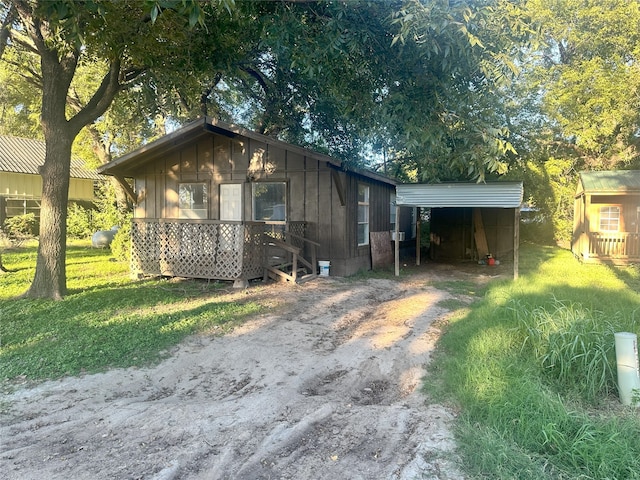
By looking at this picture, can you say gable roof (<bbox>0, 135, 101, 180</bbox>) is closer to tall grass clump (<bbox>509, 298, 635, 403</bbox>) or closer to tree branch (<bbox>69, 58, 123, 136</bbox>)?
tree branch (<bbox>69, 58, 123, 136</bbox>)

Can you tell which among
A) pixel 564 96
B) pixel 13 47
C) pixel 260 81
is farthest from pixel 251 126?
pixel 564 96

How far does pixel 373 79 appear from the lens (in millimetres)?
6871

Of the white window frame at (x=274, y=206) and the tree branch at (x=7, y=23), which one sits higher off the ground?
the tree branch at (x=7, y=23)

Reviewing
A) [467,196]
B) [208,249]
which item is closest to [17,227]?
[208,249]

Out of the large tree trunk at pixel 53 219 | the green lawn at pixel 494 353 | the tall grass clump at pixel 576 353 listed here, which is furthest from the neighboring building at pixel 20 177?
the tall grass clump at pixel 576 353

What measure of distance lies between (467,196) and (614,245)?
22.5 feet

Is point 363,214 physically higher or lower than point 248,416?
higher

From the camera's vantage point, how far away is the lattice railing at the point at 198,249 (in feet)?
27.6

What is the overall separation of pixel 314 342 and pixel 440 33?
3867 mm

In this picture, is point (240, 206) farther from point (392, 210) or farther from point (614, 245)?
point (614, 245)

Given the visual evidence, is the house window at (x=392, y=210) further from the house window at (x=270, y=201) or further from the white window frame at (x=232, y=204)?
the white window frame at (x=232, y=204)

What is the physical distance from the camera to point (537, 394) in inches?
122

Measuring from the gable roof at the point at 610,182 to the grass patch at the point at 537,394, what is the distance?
9661 millimetres

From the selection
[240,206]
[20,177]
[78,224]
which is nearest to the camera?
[240,206]
